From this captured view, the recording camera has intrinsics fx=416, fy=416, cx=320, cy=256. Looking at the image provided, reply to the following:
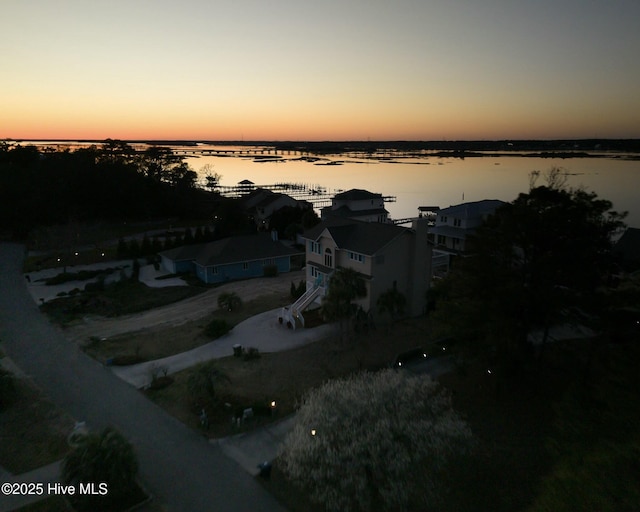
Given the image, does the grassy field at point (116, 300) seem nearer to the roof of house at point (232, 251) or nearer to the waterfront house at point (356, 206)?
the roof of house at point (232, 251)

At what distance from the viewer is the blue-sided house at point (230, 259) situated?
37.7 m

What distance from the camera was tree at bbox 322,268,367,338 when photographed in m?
23.5

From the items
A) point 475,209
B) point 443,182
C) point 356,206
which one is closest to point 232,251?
point 356,206

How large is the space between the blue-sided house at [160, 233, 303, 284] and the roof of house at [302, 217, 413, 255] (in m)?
10.2

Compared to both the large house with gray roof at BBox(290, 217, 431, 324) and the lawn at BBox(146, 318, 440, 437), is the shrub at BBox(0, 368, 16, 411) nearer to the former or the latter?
the lawn at BBox(146, 318, 440, 437)

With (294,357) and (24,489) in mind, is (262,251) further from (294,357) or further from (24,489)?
(24,489)

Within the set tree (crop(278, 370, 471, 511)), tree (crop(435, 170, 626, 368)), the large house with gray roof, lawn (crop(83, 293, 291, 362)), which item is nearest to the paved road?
lawn (crop(83, 293, 291, 362))

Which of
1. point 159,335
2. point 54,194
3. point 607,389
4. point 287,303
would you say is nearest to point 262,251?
point 287,303

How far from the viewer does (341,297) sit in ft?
77.0

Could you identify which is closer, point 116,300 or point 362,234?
point 362,234

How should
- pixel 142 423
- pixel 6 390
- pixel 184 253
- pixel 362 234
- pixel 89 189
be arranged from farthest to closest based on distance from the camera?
pixel 89 189
pixel 184 253
pixel 362 234
pixel 6 390
pixel 142 423

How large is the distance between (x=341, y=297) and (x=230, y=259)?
57.2 feet

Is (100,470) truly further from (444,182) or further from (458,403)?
(444,182)

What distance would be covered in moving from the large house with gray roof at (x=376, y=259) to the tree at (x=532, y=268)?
9.13 meters
